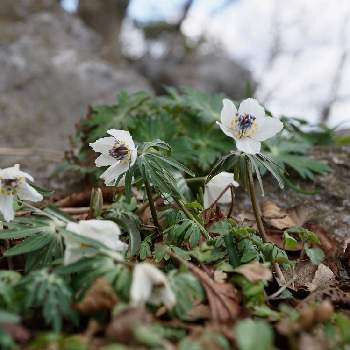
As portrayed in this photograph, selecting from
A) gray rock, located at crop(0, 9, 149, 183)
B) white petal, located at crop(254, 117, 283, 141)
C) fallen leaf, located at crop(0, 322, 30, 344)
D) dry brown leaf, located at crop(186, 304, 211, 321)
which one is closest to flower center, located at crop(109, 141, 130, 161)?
white petal, located at crop(254, 117, 283, 141)

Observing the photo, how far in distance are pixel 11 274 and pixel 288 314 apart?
57cm

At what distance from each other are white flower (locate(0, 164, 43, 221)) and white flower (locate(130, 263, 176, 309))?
41cm

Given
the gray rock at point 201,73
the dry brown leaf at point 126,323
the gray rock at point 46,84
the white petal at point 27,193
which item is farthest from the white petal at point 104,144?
the gray rock at point 201,73

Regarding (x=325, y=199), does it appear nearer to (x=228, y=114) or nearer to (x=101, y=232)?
(x=228, y=114)

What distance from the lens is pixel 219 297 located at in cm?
99

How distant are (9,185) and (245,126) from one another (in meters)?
0.62

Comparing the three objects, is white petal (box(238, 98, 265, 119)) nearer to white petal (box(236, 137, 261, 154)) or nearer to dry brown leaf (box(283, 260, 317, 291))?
white petal (box(236, 137, 261, 154))

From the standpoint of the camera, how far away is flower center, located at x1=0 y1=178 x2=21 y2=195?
3.73 ft

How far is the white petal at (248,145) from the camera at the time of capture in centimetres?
121

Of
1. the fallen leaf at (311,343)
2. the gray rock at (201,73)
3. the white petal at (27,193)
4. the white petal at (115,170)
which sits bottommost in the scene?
the fallen leaf at (311,343)

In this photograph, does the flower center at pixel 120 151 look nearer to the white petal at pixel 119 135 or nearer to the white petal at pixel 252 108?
the white petal at pixel 119 135

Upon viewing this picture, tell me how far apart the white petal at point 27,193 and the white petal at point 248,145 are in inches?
20.6

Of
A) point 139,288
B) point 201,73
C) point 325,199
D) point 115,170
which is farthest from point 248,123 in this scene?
point 201,73

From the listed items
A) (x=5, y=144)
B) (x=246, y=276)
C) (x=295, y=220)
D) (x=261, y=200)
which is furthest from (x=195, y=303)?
(x=5, y=144)
